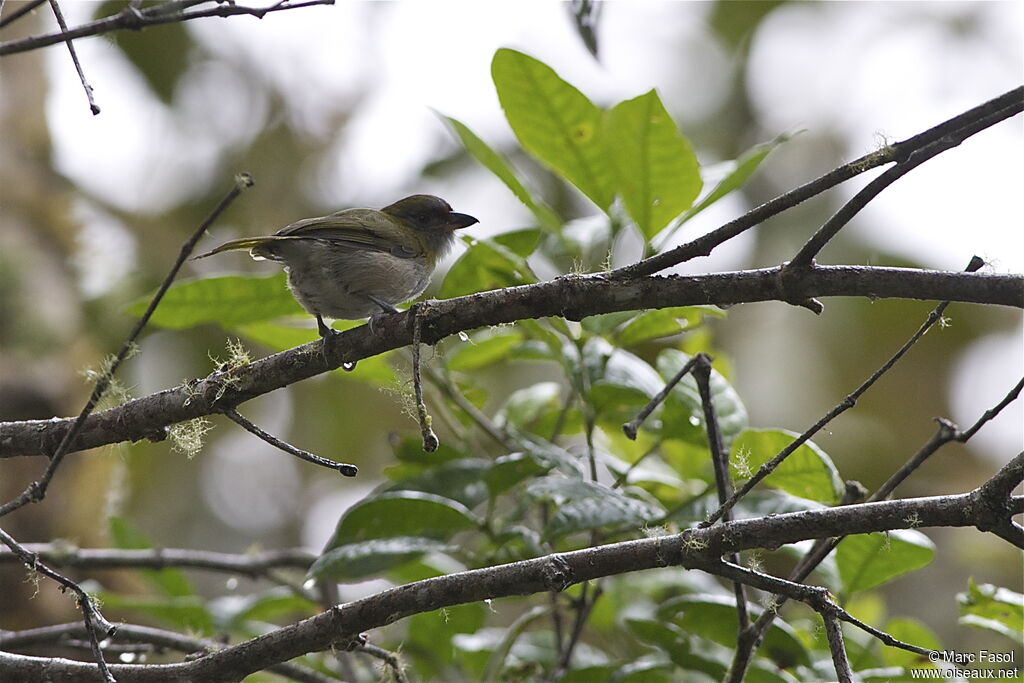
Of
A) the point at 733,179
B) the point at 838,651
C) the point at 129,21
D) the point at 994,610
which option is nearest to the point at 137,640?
the point at 129,21

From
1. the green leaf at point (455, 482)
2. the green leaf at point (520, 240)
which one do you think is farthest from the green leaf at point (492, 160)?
the green leaf at point (455, 482)

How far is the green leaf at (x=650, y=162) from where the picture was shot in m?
2.26

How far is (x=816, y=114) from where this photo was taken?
8156 millimetres

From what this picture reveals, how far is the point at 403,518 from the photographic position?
237 cm

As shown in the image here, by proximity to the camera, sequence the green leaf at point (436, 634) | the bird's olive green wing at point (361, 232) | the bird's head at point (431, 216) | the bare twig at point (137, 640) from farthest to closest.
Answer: the bird's head at point (431, 216) → the bird's olive green wing at point (361, 232) → the green leaf at point (436, 634) → the bare twig at point (137, 640)

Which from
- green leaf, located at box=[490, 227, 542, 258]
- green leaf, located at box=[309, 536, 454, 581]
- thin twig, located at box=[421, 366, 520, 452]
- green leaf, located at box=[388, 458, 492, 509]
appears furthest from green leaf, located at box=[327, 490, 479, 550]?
green leaf, located at box=[490, 227, 542, 258]

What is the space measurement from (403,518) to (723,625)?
0.85 metres

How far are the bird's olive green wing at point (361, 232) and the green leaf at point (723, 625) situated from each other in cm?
145

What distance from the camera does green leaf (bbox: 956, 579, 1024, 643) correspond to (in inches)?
85.7

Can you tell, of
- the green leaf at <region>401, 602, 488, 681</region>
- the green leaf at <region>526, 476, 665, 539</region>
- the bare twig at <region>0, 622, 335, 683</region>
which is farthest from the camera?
the green leaf at <region>401, 602, 488, 681</region>

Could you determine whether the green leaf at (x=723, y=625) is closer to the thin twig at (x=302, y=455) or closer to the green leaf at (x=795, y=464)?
the green leaf at (x=795, y=464)

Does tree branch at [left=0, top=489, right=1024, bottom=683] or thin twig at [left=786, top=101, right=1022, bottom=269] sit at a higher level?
thin twig at [left=786, top=101, right=1022, bottom=269]

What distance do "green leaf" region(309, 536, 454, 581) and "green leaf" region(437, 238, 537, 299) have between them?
658 millimetres

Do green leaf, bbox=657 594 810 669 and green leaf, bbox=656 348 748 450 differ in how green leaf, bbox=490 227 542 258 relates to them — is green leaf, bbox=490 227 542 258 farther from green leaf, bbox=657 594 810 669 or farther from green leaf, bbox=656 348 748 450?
green leaf, bbox=657 594 810 669
